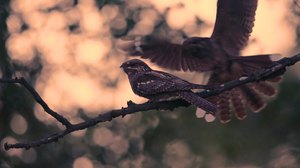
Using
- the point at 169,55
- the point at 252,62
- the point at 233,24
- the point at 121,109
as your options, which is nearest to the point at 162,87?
the point at 121,109

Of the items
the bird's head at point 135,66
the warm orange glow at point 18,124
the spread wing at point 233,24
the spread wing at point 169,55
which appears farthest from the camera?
the warm orange glow at point 18,124

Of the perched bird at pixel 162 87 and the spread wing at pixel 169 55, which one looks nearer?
the perched bird at pixel 162 87

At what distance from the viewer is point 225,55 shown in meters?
7.28

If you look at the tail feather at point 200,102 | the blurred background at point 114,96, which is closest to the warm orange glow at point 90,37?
the blurred background at point 114,96

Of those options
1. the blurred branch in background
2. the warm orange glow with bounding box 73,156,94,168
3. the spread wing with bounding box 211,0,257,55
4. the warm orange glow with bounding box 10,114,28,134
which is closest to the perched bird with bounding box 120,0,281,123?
the spread wing with bounding box 211,0,257,55

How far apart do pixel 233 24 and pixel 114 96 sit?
3572 mm

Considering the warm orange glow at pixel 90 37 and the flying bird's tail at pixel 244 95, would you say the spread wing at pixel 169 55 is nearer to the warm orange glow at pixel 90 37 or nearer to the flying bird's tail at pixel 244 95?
the flying bird's tail at pixel 244 95

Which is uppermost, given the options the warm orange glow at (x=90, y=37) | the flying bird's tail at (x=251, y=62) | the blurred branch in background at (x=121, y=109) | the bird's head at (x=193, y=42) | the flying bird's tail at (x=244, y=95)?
the warm orange glow at (x=90, y=37)

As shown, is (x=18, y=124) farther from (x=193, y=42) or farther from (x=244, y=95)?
(x=244, y=95)

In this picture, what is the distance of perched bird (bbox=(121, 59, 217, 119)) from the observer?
5.15 metres

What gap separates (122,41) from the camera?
704 centimetres

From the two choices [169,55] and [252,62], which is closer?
[169,55]

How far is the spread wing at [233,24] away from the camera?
741 cm

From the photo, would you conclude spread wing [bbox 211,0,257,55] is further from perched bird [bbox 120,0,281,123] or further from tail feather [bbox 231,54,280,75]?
tail feather [bbox 231,54,280,75]
